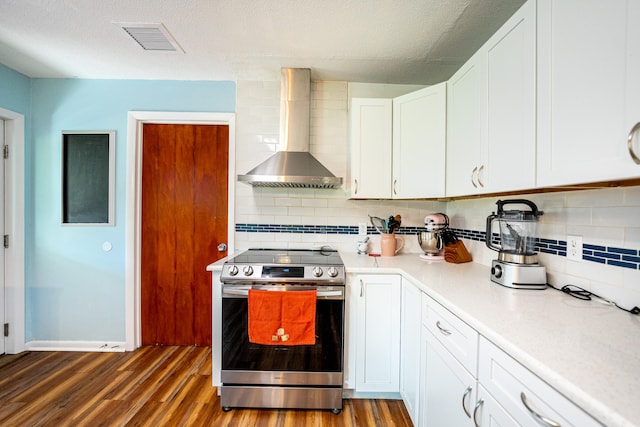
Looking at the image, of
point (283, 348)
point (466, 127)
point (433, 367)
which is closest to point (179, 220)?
point (283, 348)

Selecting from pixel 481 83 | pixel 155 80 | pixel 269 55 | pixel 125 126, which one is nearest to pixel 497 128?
pixel 481 83

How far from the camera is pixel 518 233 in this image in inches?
57.4

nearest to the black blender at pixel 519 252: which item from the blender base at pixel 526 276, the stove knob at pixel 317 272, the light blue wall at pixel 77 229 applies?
the blender base at pixel 526 276

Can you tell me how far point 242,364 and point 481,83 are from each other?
220 cm

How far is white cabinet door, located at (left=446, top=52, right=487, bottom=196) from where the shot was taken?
145 centimetres

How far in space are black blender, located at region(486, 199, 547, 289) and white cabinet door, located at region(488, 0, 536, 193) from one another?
0.78 ft

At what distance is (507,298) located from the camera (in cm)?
117

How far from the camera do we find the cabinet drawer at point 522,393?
1.99 feet

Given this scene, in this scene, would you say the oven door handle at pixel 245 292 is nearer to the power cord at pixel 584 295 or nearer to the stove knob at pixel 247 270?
the stove knob at pixel 247 270

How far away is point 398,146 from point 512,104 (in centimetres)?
92

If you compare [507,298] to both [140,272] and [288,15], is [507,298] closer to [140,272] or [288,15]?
[288,15]

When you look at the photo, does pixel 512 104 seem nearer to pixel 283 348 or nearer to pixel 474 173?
pixel 474 173

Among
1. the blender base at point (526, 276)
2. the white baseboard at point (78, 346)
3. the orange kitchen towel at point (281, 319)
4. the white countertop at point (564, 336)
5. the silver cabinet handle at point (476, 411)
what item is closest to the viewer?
the white countertop at point (564, 336)

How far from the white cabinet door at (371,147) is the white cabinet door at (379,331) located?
0.73m
